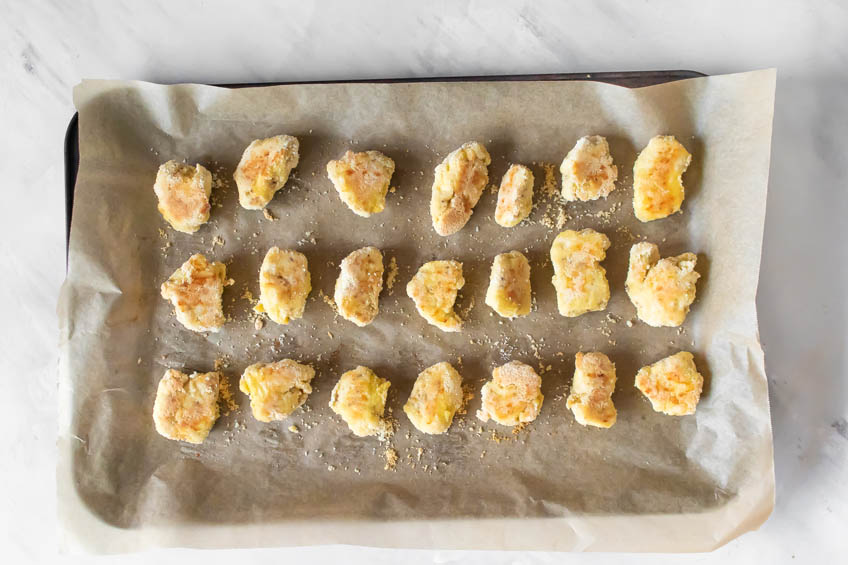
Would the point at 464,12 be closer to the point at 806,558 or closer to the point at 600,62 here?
the point at 600,62

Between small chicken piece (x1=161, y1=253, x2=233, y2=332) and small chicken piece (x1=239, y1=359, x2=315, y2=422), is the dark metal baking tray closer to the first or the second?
small chicken piece (x1=161, y1=253, x2=233, y2=332)

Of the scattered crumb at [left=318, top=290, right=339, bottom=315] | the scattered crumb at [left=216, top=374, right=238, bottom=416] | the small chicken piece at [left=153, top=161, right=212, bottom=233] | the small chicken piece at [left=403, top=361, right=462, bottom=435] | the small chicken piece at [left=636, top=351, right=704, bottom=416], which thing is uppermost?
the small chicken piece at [left=153, top=161, right=212, bottom=233]

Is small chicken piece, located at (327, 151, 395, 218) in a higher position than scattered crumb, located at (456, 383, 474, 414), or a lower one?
higher

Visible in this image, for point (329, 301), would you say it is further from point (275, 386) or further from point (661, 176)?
point (661, 176)

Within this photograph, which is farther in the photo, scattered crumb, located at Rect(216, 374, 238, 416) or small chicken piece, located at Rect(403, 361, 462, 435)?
scattered crumb, located at Rect(216, 374, 238, 416)

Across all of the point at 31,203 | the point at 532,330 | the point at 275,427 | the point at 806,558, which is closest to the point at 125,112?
the point at 31,203

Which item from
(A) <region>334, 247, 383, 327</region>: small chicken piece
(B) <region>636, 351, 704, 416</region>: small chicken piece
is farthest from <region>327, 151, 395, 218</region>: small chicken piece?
(B) <region>636, 351, 704, 416</region>: small chicken piece

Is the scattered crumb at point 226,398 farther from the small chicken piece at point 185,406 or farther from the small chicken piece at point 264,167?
the small chicken piece at point 264,167
